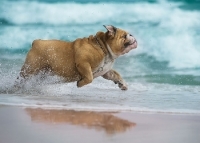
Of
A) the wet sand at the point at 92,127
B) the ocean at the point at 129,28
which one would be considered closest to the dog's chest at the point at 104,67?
the wet sand at the point at 92,127

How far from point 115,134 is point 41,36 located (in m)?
4.55

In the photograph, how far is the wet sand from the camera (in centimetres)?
142

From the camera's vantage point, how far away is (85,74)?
2758 mm

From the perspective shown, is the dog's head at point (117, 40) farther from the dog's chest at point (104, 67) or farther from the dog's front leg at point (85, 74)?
the dog's front leg at point (85, 74)

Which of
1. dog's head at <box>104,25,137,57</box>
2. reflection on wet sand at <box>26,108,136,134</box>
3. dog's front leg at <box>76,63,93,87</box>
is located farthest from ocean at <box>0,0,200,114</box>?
reflection on wet sand at <box>26,108,136,134</box>

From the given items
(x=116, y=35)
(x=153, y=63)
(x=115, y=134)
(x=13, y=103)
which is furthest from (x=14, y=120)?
(x=153, y=63)

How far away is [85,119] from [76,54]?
113 cm

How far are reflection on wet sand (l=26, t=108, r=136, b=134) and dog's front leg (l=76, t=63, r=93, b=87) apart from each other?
0.78 meters

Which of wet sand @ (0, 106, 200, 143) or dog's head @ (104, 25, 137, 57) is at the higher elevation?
wet sand @ (0, 106, 200, 143)

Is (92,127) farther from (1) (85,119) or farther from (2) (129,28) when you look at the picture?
(2) (129,28)

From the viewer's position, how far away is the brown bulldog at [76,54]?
112 inches

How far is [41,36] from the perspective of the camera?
5.94 m

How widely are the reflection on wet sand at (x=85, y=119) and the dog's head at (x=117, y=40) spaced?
101 cm

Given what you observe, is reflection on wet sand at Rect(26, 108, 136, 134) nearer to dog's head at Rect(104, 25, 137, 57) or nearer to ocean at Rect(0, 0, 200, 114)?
dog's head at Rect(104, 25, 137, 57)
